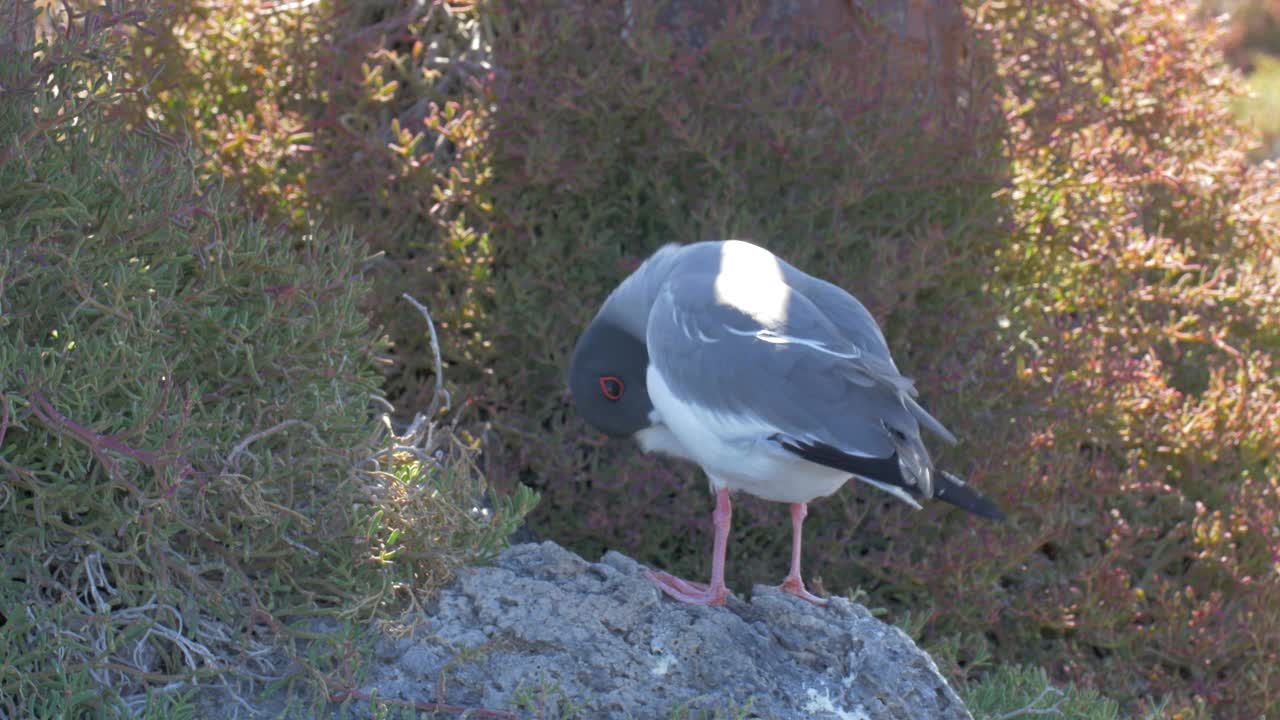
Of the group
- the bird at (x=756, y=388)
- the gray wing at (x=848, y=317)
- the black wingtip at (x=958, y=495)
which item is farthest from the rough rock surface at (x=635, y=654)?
the gray wing at (x=848, y=317)

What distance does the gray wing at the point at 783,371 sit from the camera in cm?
306

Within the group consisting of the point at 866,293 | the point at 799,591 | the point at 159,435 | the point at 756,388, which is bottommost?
the point at 799,591

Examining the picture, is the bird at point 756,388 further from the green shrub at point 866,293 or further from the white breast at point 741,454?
the green shrub at point 866,293

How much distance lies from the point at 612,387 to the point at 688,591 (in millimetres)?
599

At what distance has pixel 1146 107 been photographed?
17.4ft

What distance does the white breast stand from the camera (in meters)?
3.18

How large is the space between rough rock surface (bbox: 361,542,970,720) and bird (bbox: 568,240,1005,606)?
0.15 m

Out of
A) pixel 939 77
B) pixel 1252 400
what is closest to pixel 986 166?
pixel 939 77

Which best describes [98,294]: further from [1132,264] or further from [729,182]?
[1132,264]

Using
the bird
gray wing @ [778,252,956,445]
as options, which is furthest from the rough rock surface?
gray wing @ [778,252,956,445]

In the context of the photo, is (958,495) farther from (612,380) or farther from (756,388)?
(612,380)

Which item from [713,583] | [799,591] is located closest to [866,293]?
[799,591]

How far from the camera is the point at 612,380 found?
11.8ft

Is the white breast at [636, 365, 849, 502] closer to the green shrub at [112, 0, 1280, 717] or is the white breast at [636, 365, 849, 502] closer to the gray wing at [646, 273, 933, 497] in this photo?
the gray wing at [646, 273, 933, 497]
